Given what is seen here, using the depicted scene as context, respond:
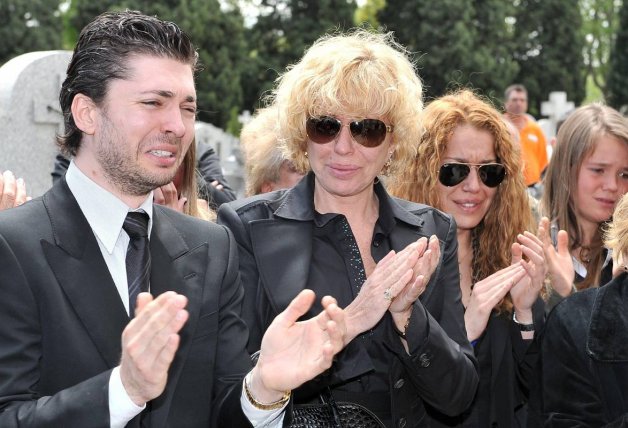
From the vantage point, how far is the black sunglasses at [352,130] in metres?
3.79

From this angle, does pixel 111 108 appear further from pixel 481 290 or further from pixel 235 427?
pixel 481 290

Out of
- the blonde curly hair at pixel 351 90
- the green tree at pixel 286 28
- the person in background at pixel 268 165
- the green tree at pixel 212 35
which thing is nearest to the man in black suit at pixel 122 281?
the blonde curly hair at pixel 351 90

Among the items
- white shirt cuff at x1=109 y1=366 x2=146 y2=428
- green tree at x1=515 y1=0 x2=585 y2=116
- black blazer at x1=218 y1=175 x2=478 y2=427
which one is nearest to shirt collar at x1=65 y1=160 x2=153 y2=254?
white shirt cuff at x1=109 y1=366 x2=146 y2=428

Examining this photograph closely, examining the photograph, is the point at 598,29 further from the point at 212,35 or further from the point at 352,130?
the point at 352,130

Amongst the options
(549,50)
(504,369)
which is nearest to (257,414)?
(504,369)

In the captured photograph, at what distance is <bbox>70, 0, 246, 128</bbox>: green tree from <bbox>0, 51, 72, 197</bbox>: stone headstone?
27000 millimetres

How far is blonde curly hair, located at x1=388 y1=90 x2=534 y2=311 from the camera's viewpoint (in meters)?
4.79

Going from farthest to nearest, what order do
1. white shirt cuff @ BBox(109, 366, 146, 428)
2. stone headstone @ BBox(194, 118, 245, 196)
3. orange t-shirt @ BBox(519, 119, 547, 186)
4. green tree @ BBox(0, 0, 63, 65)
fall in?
green tree @ BBox(0, 0, 63, 65) < stone headstone @ BBox(194, 118, 245, 196) < orange t-shirt @ BBox(519, 119, 547, 186) < white shirt cuff @ BBox(109, 366, 146, 428)

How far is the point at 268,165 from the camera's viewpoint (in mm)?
5504

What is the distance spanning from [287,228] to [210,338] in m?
0.78

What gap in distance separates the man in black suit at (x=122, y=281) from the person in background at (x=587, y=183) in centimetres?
264

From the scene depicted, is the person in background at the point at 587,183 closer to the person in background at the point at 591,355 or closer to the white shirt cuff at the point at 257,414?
the person in background at the point at 591,355

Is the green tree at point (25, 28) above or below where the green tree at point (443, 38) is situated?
above

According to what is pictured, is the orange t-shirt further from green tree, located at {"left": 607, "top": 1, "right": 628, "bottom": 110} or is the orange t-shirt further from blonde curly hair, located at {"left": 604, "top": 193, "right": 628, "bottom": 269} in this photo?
green tree, located at {"left": 607, "top": 1, "right": 628, "bottom": 110}
